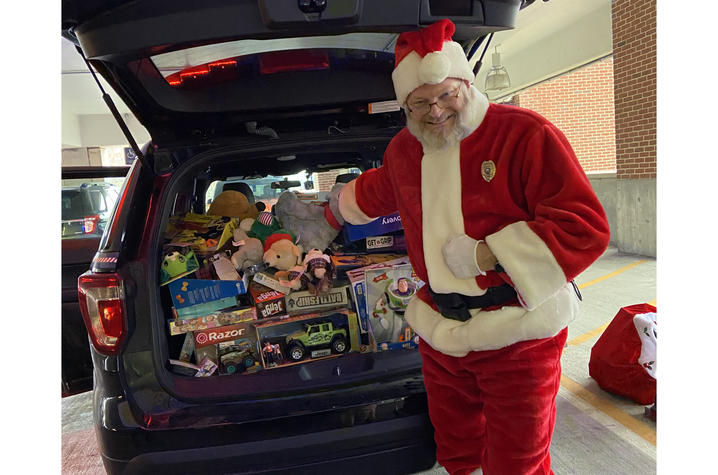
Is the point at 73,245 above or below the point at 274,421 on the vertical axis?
above

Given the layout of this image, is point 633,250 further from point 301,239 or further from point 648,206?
point 301,239

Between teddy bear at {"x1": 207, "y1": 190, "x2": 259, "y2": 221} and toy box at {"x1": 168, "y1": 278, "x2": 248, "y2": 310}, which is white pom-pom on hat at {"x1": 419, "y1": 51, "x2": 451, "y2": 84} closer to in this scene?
toy box at {"x1": 168, "y1": 278, "x2": 248, "y2": 310}

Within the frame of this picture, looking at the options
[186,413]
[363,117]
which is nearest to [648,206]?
[363,117]

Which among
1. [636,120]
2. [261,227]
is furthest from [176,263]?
[636,120]

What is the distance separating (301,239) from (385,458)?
1066mm

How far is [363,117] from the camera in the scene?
2195mm

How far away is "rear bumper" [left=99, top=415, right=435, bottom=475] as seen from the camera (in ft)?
4.98

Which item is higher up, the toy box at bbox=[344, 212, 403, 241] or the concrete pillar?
the concrete pillar

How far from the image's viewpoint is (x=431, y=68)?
1353 mm

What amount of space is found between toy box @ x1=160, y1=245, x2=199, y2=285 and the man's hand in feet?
3.58

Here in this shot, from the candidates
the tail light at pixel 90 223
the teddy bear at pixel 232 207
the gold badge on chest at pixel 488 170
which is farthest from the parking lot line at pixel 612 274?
the tail light at pixel 90 223

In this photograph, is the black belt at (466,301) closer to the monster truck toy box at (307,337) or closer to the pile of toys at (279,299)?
the pile of toys at (279,299)

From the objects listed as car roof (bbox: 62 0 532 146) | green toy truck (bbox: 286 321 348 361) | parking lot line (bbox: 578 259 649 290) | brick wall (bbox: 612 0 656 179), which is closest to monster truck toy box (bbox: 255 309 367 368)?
green toy truck (bbox: 286 321 348 361)

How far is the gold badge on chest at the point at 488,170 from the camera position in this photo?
139cm
